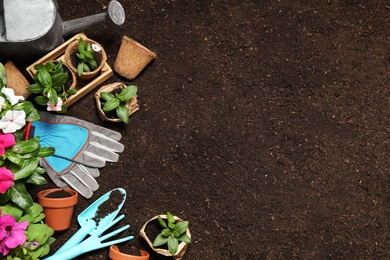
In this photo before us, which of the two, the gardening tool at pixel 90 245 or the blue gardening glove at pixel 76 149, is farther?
the blue gardening glove at pixel 76 149

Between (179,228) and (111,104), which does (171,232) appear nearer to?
(179,228)

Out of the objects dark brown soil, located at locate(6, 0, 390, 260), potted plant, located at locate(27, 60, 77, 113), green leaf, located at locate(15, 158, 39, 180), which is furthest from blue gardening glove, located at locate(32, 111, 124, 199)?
green leaf, located at locate(15, 158, 39, 180)

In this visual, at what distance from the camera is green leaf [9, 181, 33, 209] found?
2.21 metres

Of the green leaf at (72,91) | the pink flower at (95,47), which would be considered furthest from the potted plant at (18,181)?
the pink flower at (95,47)

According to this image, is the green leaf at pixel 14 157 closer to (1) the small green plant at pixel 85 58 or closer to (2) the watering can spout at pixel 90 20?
(1) the small green plant at pixel 85 58

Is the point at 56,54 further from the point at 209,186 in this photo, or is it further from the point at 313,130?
the point at 313,130

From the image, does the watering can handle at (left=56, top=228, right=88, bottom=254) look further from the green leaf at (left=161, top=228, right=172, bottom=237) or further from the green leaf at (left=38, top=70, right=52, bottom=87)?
the green leaf at (left=38, top=70, right=52, bottom=87)

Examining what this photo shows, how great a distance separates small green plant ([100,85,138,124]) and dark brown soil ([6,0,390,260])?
0.54 ft

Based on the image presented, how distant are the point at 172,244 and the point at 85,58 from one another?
938 millimetres

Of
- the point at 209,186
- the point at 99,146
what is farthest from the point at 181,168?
the point at 99,146

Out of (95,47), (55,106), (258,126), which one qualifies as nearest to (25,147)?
(55,106)

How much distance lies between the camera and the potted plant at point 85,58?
97.2 inches

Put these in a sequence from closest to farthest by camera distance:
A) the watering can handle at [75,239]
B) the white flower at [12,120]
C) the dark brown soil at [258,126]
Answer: the white flower at [12,120] → the watering can handle at [75,239] → the dark brown soil at [258,126]

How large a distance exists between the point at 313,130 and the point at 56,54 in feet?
4.28
